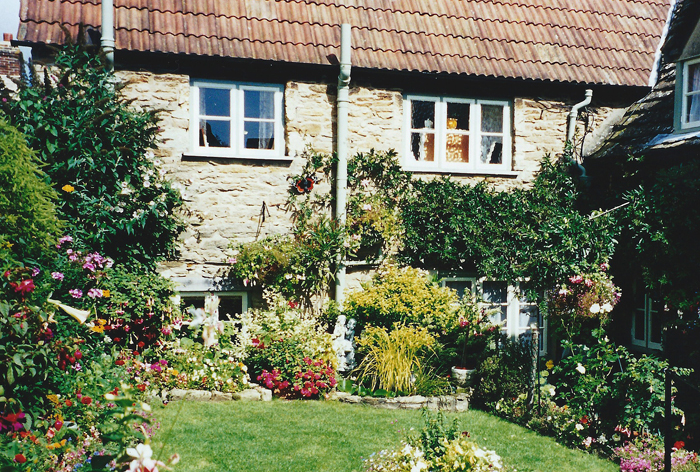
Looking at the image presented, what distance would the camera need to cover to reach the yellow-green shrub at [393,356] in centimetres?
819

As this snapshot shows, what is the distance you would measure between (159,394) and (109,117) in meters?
3.51

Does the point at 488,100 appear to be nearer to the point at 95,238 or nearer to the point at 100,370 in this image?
the point at 95,238

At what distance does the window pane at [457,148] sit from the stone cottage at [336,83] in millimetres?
21

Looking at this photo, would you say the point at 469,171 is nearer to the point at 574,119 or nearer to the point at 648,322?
the point at 574,119

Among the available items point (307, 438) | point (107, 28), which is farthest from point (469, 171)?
point (107, 28)

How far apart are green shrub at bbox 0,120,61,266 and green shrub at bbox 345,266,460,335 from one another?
14.8ft

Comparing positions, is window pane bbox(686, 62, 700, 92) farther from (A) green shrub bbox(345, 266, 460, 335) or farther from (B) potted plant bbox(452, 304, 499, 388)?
(A) green shrub bbox(345, 266, 460, 335)

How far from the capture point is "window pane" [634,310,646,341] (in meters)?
9.57

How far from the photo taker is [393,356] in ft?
27.0

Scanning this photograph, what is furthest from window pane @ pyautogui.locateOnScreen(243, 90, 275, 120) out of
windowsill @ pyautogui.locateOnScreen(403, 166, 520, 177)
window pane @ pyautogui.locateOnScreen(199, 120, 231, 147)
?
windowsill @ pyautogui.locateOnScreen(403, 166, 520, 177)

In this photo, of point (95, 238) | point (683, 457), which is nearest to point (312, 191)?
point (95, 238)

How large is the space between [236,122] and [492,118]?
13.6ft

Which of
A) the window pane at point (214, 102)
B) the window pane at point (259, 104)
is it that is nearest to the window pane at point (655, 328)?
the window pane at point (259, 104)

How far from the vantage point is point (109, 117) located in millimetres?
7980
